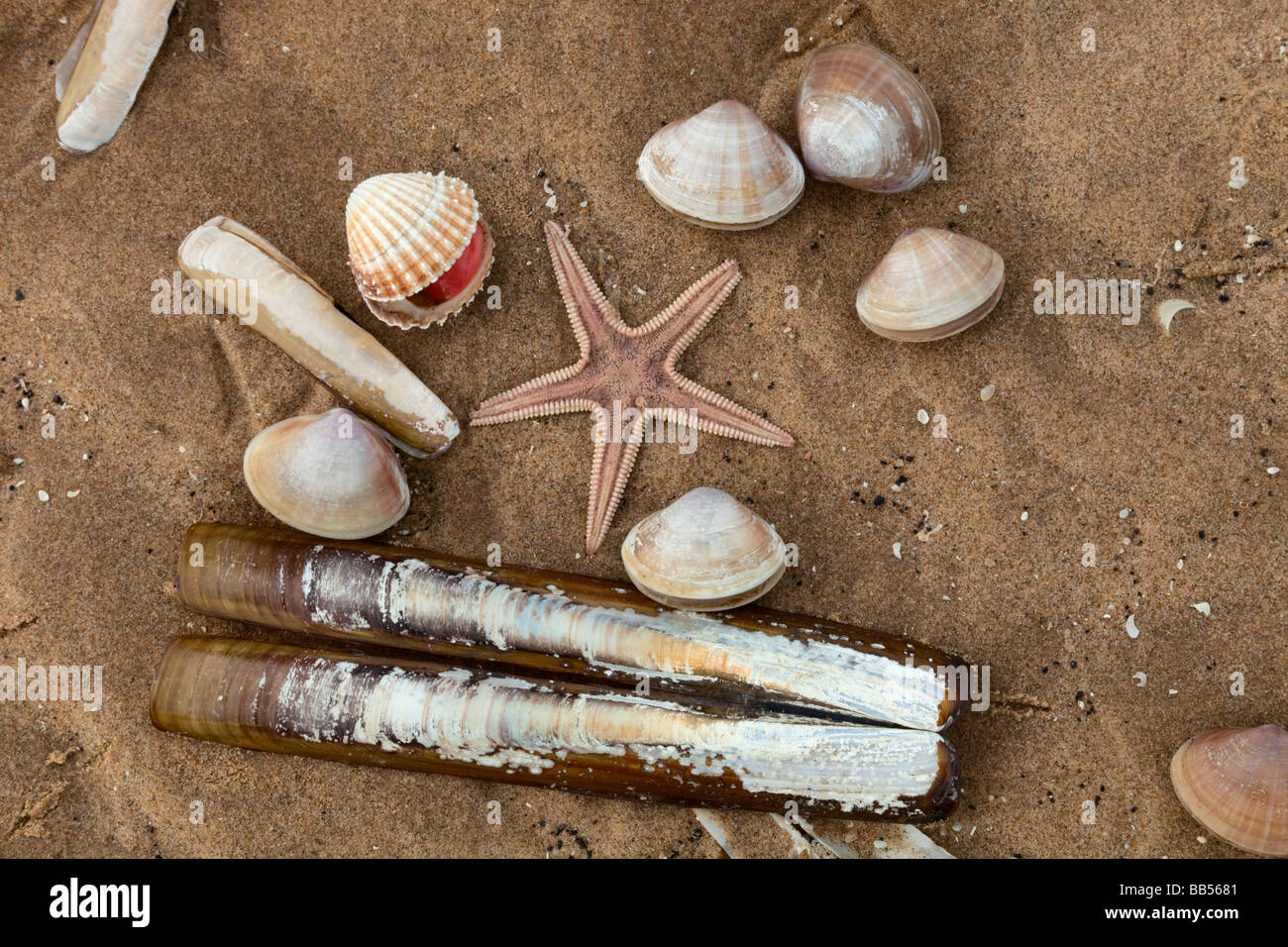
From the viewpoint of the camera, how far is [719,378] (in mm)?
3775

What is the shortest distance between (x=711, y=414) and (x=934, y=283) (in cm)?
100

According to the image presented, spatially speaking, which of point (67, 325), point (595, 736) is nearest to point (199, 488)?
point (67, 325)

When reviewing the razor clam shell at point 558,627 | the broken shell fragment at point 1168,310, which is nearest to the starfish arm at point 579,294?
the razor clam shell at point 558,627

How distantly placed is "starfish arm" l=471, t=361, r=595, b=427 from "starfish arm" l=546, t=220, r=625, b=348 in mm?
128

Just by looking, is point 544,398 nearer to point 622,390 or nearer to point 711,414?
point 622,390

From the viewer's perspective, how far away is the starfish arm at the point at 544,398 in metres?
3.64

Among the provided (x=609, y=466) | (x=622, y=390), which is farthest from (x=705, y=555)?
(x=622, y=390)

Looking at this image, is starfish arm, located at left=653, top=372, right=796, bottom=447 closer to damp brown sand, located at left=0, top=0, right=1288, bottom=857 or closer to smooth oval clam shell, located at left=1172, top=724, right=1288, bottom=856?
damp brown sand, located at left=0, top=0, right=1288, bottom=857

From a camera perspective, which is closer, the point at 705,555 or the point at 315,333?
the point at 705,555

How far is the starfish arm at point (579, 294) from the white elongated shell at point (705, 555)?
2.59 feet

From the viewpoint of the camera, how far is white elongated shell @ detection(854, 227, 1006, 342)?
137 inches

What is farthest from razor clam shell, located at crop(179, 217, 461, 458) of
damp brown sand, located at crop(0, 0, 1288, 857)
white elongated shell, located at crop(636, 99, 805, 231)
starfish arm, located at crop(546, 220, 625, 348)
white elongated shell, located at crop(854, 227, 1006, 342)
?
white elongated shell, located at crop(854, 227, 1006, 342)

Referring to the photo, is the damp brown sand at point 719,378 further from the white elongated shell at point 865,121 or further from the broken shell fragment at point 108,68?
the white elongated shell at point 865,121

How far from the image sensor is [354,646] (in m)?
3.70
